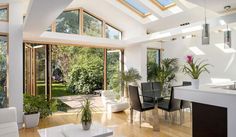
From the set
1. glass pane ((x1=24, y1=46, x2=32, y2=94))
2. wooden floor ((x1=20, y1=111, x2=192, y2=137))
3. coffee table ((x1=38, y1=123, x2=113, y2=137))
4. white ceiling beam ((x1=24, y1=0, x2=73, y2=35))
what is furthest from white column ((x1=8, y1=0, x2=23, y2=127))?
coffee table ((x1=38, y1=123, x2=113, y2=137))

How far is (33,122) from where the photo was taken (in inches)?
189

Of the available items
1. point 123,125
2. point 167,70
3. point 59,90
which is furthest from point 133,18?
point 59,90

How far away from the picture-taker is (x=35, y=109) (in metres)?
5.04

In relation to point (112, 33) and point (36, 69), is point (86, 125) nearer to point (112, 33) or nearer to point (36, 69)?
point (36, 69)

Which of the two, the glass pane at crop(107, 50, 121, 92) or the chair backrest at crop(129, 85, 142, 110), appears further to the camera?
the glass pane at crop(107, 50, 121, 92)

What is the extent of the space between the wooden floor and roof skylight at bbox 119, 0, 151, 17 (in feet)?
11.9

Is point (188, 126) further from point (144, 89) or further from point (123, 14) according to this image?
point (123, 14)

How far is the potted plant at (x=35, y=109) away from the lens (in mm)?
4766

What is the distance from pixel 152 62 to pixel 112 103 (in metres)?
2.71

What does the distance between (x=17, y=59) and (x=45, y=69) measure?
136cm

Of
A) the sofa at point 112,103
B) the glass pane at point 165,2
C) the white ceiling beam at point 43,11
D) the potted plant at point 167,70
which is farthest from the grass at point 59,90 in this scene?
the glass pane at point 165,2

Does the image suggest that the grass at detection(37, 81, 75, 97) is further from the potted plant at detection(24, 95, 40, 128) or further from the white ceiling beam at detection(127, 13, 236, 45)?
the white ceiling beam at detection(127, 13, 236, 45)

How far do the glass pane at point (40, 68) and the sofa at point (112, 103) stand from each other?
2.12 metres

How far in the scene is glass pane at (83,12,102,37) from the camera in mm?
6872
